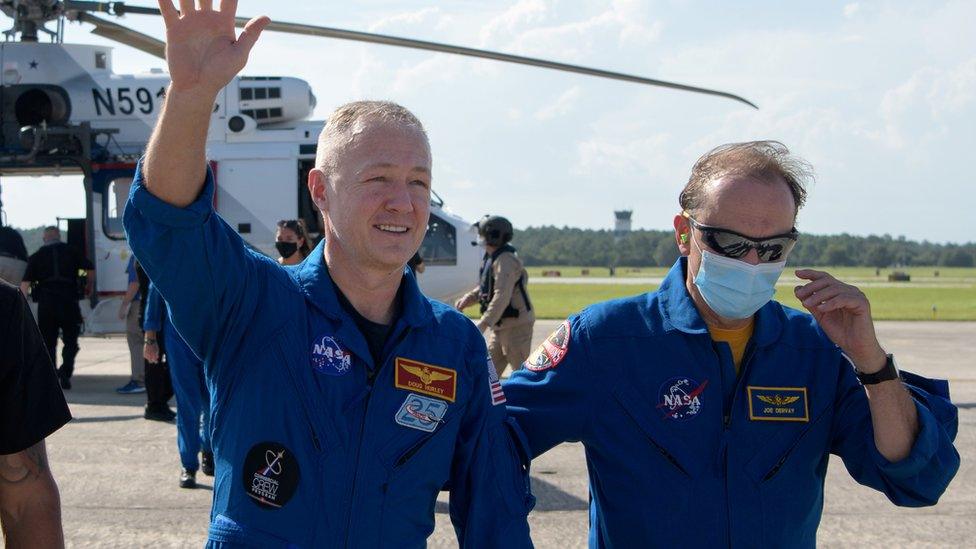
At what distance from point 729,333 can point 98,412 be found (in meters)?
8.28

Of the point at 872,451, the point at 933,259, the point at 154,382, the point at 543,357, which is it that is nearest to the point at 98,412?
the point at 154,382

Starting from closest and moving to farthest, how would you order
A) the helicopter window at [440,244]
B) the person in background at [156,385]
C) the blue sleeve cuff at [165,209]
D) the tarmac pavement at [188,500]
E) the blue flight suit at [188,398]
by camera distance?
1. the blue sleeve cuff at [165,209]
2. the tarmac pavement at [188,500]
3. the blue flight suit at [188,398]
4. the person in background at [156,385]
5. the helicopter window at [440,244]

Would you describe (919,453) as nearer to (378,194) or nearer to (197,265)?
(378,194)

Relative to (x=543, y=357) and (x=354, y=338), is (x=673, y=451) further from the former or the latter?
(x=354, y=338)

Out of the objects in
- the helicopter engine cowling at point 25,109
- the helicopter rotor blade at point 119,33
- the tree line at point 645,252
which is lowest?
the tree line at point 645,252

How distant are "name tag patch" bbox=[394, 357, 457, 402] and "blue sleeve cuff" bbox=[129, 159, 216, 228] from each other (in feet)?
1.89

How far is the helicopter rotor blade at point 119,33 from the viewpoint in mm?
10070

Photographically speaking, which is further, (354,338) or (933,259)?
(933,259)

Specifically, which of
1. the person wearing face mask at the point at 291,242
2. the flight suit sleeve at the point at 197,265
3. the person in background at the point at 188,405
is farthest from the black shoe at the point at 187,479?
the flight suit sleeve at the point at 197,265

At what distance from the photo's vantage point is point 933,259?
141125mm

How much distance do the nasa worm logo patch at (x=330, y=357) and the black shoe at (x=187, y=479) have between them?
4728 millimetres

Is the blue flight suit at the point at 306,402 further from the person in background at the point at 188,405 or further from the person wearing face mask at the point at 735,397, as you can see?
the person in background at the point at 188,405

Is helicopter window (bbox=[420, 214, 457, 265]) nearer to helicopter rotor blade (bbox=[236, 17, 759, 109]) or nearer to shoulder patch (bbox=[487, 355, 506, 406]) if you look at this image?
helicopter rotor blade (bbox=[236, 17, 759, 109])

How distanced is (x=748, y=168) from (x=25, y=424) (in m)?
1.86
